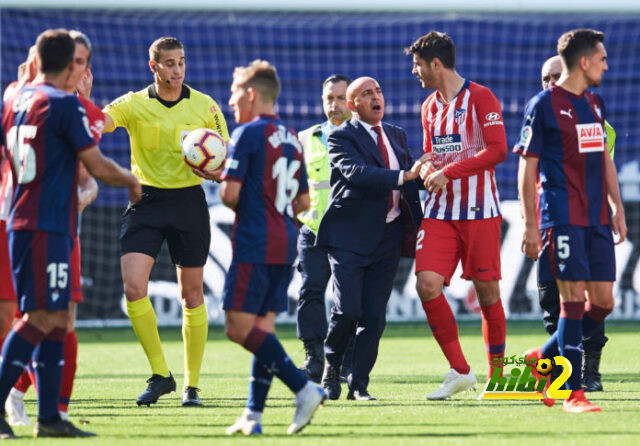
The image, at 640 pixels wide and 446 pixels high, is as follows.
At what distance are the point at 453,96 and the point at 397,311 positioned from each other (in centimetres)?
751

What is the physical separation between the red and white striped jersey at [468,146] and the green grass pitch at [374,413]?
3.90 feet

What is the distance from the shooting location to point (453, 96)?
700 centimetres

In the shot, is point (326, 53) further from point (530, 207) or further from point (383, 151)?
point (530, 207)

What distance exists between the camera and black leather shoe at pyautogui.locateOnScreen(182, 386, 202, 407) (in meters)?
6.84

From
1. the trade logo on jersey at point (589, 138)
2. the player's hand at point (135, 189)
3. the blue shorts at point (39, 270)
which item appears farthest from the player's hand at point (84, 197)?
the trade logo on jersey at point (589, 138)

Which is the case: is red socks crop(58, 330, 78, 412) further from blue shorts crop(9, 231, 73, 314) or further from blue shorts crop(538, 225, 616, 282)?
blue shorts crop(538, 225, 616, 282)

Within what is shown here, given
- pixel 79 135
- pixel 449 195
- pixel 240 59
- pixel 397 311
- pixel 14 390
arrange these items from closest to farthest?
pixel 79 135 → pixel 14 390 → pixel 449 195 → pixel 397 311 → pixel 240 59

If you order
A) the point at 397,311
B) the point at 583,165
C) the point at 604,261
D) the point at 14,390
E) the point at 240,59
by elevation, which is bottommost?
the point at 397,311

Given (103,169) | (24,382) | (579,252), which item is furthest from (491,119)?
(24,382)

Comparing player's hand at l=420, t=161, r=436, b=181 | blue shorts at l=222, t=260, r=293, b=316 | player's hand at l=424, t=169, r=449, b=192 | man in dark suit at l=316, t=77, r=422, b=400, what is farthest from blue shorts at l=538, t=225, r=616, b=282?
blue shorts at l=222, t=260, r=293, b=316

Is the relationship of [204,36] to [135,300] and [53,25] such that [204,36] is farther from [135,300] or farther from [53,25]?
[135,300]

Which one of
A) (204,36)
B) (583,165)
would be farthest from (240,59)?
(583,165)

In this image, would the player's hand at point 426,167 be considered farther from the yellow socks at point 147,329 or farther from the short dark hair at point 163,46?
the yellow socks at point 147,329

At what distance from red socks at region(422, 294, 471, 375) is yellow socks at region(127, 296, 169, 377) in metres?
1.72
